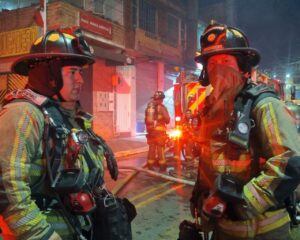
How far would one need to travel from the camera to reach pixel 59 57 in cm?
203

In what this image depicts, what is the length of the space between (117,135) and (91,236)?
13582 millimetres

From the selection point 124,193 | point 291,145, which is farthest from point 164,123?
point 291,145

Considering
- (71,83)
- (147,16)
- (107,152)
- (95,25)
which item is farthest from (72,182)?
(147,16)

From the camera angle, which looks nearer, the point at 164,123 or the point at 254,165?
the point at 254,165

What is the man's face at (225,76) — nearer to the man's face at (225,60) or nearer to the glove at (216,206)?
the man's face at (225,60)

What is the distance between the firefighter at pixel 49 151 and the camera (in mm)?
1543

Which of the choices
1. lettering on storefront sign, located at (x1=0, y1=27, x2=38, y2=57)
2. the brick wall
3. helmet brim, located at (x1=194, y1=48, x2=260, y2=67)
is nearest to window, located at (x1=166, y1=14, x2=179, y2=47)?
the brick wall

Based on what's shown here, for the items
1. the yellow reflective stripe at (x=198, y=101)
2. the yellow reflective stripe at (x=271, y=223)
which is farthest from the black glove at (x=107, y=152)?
the yellow reflective stripe at (x=198, y=101)

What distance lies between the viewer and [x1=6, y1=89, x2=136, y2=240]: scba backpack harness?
5.68 ft

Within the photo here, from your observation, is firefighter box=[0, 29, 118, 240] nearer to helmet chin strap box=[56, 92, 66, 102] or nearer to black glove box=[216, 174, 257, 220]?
helmet chin strap box=[56, 92, 66, 102]

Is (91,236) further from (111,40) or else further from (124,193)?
(111,40)

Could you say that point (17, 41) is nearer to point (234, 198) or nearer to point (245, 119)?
point (245, 119)

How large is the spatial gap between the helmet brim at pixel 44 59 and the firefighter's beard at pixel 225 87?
91cm

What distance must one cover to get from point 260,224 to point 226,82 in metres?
0.91
